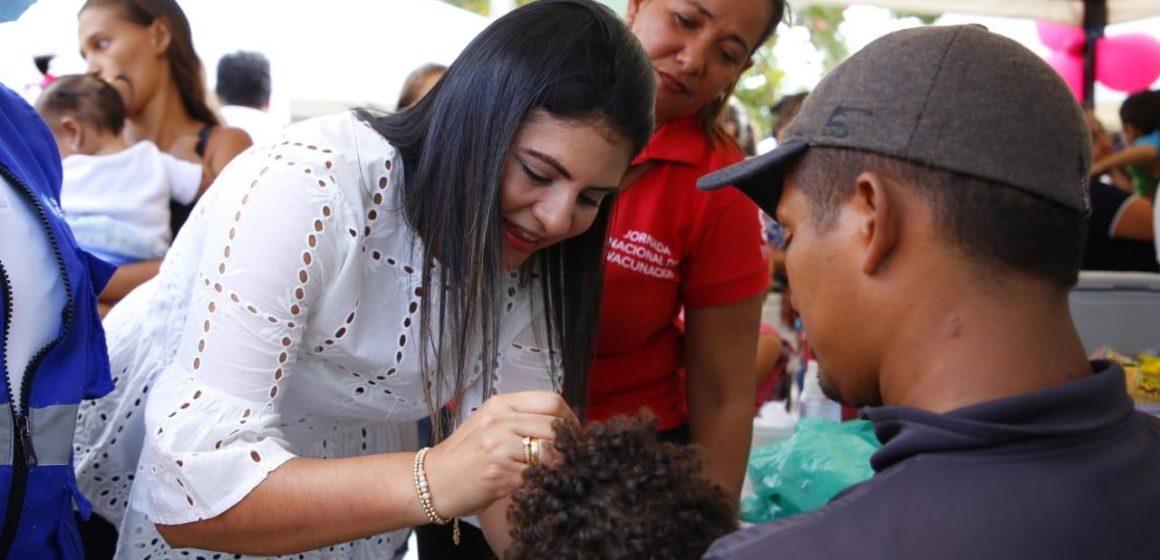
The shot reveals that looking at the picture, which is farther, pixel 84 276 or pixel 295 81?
pixel 295 81

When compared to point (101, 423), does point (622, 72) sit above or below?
above

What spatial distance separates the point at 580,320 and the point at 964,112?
90cm

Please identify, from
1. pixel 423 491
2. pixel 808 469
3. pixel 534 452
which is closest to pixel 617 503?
pixel 534 452

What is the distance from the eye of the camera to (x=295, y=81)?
5480 millimetres

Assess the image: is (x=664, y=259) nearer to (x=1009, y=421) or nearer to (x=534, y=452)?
(x=534, y=452)

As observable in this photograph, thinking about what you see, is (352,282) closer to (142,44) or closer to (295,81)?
(142,44)

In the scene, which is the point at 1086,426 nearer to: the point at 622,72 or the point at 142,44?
the point at 622,72

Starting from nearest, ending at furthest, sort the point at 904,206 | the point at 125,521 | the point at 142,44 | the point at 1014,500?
1. the point at 1014,500
2. the point at 904,206
3. the point at 125,521
4. the point at 142,44

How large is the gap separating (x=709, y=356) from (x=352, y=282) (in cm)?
93

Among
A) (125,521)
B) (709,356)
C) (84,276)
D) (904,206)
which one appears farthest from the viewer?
(709,356)

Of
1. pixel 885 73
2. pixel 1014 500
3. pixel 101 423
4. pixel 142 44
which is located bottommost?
pixel 101 423

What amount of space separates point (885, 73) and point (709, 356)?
1.22 meters

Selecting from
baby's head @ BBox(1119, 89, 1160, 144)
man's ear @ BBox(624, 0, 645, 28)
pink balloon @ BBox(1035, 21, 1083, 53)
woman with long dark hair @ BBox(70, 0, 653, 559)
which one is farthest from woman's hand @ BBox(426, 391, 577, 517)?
pink balloon @ BBox(1035, 21, 1083, 53)

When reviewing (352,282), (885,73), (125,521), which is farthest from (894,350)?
(125,521)
